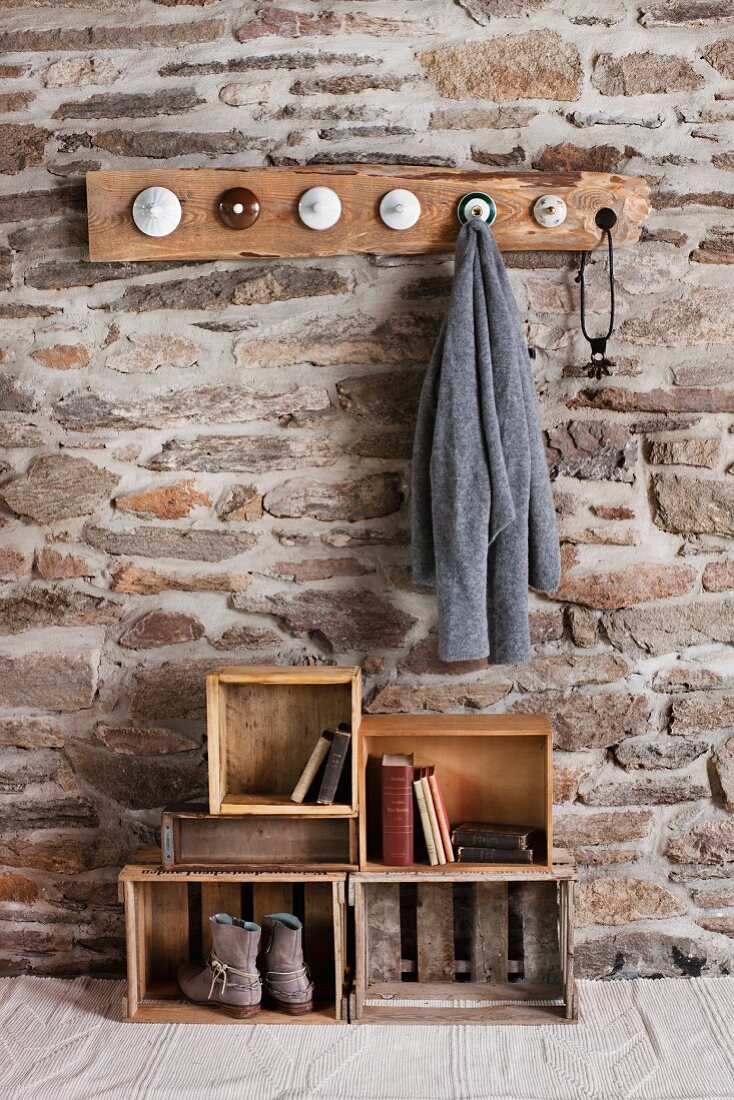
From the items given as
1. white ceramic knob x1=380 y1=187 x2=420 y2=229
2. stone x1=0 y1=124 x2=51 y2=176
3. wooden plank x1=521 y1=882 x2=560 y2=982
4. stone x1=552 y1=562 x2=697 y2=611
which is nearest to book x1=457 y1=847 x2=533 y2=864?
wooden plank x1=521 y1=882 x2=560 y2=982

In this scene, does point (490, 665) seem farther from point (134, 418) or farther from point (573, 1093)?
point (134, 418)

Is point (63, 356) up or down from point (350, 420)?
up

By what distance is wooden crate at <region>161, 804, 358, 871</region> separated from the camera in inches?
76.2

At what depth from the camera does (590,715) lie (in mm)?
2094

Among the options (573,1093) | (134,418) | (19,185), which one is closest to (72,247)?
(19,185)

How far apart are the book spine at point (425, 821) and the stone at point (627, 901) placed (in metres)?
0.43

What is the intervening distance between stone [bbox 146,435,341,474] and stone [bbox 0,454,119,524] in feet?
0.45

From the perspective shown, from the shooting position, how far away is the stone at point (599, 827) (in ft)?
6.89

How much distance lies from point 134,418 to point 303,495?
1.37 feet

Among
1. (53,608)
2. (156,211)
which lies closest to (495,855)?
(53,608)

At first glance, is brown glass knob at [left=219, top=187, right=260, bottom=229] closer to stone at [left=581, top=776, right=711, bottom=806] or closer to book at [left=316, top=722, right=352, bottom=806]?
book at [left=316, top=722, right=352, bottom=806]

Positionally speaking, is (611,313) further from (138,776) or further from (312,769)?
(138,776)

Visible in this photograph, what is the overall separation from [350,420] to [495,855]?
982 millimetres

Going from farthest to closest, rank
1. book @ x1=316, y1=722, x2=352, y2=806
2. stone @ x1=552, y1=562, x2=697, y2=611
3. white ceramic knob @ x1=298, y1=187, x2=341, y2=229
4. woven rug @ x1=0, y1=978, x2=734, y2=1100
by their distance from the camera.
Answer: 1. stone @ x1=552, y1=562, x2=697, y2=611
2. white ceramic knob @ x1=298, y1=187, x2=341, y2=229
3. book @ x1=316, y1=722, x2=352, y2=806
4. woven rug @ x1=0, y1=978, x2=734, y2=1100
